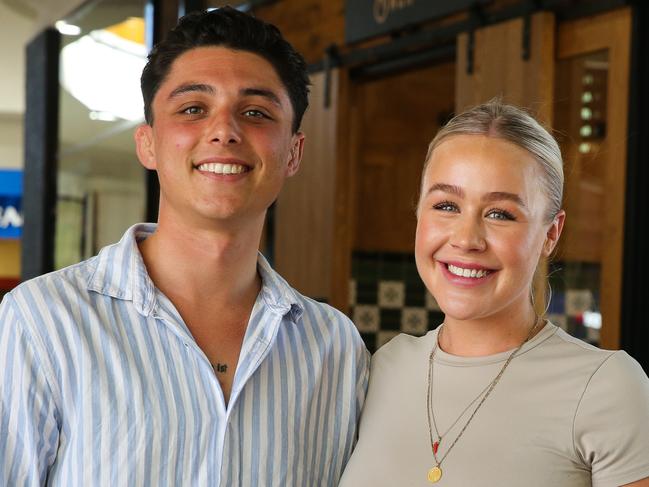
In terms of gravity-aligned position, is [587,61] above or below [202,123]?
above

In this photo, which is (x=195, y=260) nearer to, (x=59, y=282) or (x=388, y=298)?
(x=59, y=282)

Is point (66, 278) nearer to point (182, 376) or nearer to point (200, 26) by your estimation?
point (182, 376)

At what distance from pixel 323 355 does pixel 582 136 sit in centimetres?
188

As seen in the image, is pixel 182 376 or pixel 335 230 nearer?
pixel 182 376

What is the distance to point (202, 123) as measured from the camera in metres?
1.79

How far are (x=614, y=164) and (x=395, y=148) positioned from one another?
2816 millimetres

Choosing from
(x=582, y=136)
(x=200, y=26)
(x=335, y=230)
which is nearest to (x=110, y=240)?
(x=335, y=230)

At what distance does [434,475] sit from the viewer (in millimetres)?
1612

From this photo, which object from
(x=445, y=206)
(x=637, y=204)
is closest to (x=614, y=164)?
(x=637, y=204)

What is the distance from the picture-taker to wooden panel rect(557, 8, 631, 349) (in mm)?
3189

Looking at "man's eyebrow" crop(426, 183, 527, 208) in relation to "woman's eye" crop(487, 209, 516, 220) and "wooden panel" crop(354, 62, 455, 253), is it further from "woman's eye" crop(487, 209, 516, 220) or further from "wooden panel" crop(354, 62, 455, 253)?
"wooden panel" crop(354, 62, 455, 253)

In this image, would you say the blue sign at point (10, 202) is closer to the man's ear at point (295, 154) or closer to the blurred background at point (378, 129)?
the blurred background at point (378, 129)

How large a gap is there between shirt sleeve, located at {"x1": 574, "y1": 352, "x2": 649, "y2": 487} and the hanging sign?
2.52 m

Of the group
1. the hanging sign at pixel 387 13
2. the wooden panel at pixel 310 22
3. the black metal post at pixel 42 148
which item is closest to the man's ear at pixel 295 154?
the hanging sign at pixel 387 13
